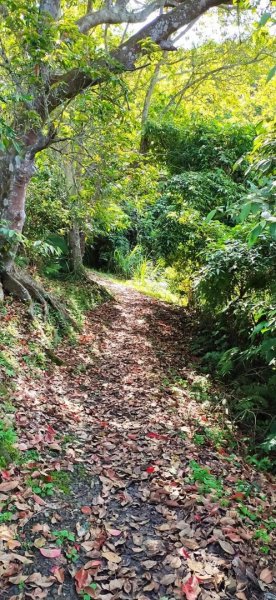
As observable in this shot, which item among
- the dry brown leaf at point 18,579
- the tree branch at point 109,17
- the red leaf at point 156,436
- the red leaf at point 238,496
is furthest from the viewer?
the tree branch at point 109,17

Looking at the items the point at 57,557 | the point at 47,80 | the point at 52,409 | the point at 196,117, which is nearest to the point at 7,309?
the point at 52,409

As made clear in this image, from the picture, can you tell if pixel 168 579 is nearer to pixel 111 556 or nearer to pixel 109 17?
pixel 111 556

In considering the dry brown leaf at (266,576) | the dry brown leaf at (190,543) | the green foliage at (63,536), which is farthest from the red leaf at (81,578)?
the dry brown leaf at (266,576)

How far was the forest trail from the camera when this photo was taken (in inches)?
109

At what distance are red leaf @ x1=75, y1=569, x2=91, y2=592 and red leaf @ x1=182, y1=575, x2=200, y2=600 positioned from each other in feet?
2.21

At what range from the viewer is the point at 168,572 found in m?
2.86

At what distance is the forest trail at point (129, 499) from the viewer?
2762 millimetres

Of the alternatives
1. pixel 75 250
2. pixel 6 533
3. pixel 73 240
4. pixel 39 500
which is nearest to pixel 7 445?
pixel 39 500

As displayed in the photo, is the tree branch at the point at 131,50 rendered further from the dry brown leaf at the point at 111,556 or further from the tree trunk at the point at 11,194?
the dry brown leaf at the point at 111,556

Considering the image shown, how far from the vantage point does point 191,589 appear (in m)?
2.71

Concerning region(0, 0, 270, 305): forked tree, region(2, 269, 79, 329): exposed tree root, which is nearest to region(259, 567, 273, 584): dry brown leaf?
region(0, 0, 270, 305): forked tree

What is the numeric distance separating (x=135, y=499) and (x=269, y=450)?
5.71ft

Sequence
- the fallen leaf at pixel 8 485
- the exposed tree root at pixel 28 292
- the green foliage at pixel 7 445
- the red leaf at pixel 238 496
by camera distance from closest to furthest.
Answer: the fallen leaf at pixel 8 485 → the green foliage at pixel 7 445 → the red leaf at pixel 238 496 → the exposed tree root at pixel 28 292

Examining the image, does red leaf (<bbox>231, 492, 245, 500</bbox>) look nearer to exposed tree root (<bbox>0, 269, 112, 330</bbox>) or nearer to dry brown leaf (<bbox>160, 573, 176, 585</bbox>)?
dry brown leaf (<bbox>160, 573, 176, 585</bbox>)
